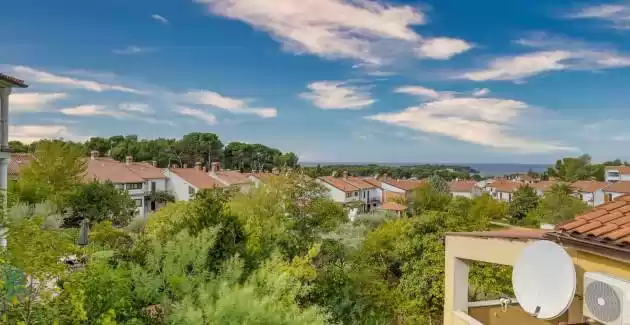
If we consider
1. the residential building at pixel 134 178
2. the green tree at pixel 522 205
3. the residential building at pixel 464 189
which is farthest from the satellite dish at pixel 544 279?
the residential building at pixel 464 189

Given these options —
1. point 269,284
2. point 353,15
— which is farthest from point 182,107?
point 269,284

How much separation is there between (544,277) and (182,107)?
37.0m

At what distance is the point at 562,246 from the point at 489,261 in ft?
4.17

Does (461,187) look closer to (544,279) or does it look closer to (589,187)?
(589,187)

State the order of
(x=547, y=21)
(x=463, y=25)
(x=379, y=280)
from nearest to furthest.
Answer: (x=379, y=280), (x=547, y=21), (x=463, y=25)

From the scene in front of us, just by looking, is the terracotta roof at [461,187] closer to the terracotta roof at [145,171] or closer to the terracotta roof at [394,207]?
the terracotta roof at [394,207]

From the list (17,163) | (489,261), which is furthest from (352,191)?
→ (489,261)

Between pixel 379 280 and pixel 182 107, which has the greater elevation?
pixel 182 107

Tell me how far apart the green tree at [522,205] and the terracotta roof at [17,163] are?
45555 millimetres

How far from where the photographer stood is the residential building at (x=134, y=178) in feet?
125

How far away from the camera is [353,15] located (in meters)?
19.0

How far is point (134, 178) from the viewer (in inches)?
1559

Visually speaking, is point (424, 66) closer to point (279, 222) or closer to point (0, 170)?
point (279, 222)

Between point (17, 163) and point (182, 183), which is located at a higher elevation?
point (17, 163)
